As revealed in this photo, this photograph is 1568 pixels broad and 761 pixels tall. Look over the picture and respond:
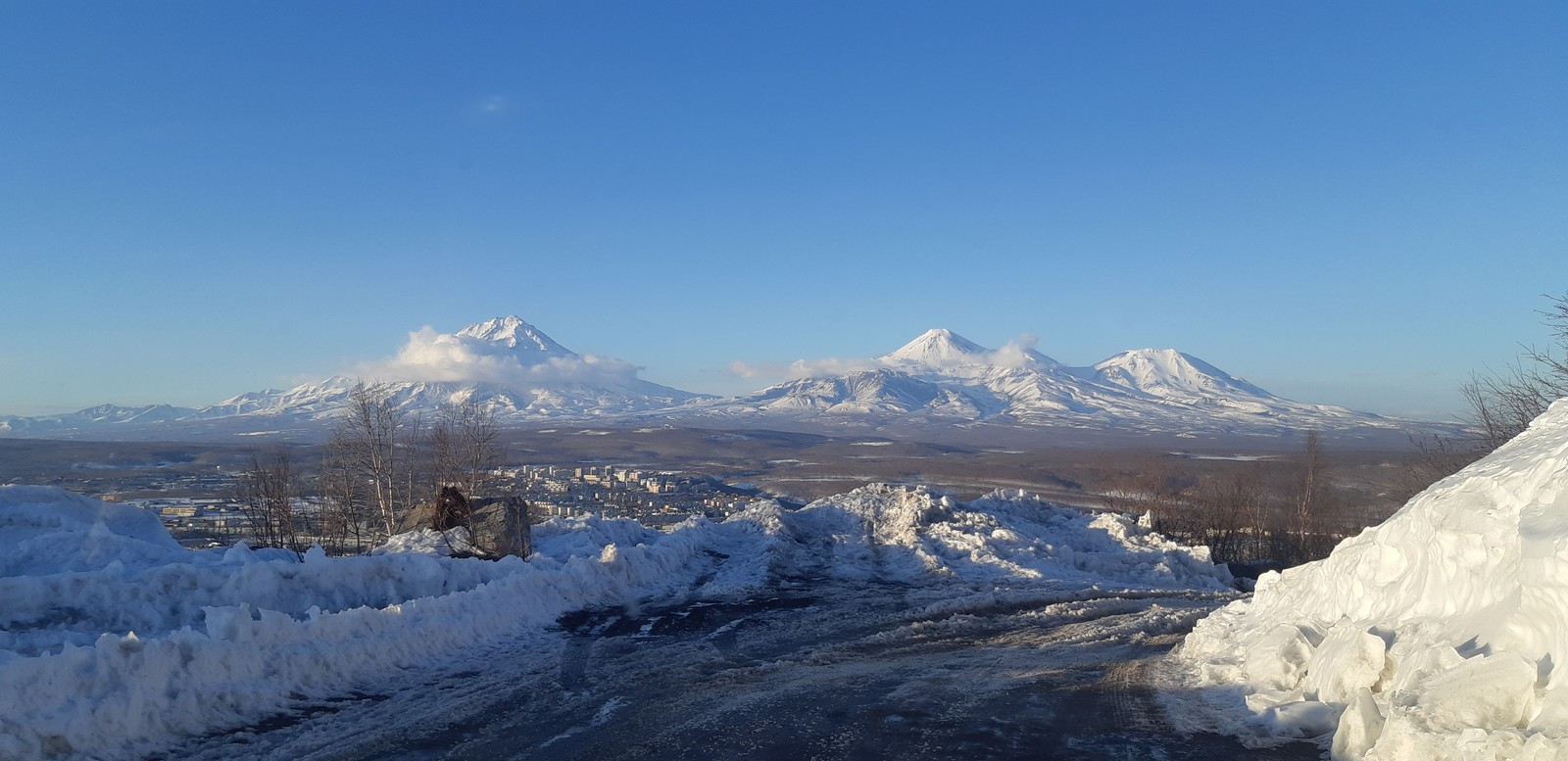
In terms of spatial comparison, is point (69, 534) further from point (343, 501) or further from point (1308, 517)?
point (1308, 517)

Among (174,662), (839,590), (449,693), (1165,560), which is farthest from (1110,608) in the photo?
(174,662)

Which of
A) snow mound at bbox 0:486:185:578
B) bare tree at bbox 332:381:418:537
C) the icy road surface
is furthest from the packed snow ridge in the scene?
bare tree at bbox 332:381:418:537

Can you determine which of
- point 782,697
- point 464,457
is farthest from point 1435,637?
point 464,457

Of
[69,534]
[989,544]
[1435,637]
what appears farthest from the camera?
[989,544]

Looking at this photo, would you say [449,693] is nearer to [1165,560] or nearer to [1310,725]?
[1310,725]

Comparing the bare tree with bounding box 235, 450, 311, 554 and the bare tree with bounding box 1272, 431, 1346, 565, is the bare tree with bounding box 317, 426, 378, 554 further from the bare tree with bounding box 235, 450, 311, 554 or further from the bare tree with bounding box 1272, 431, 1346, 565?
the bare tree with bounding box 1272, 431, 1346, 565

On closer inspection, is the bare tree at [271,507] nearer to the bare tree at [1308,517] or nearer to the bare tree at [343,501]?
the bare tree at [343,501]

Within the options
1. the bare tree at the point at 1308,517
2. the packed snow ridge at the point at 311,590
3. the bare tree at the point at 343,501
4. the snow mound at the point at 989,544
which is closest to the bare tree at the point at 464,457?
the bare tree at the point at 343,501
